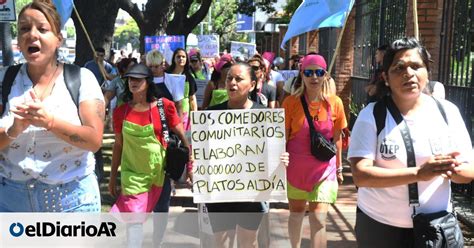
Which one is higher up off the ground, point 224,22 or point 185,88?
point 224,22

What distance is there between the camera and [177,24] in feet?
68.3

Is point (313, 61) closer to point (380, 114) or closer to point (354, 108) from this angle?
point (380, 114)

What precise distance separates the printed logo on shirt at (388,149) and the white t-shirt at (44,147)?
1.45m

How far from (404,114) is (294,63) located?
1053cm

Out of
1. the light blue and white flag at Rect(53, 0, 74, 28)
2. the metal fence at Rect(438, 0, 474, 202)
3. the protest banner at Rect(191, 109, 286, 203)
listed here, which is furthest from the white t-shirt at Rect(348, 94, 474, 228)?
the light blue and white flag at Rect(53, 0, 74, 28)

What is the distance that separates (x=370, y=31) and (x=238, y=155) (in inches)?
380

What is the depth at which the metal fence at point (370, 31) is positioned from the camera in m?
10.0

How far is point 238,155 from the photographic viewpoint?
4434 millimetres

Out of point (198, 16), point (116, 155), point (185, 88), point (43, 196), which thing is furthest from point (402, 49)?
point (198, 16)

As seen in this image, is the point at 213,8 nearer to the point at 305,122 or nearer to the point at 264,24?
the point at 264,24

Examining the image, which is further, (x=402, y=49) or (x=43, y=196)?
(x=402, y=49)

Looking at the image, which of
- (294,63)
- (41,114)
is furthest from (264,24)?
(41,114)

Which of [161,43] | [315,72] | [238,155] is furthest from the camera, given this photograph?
[161,43]

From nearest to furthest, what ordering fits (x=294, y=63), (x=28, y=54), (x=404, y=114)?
(x=28, y=54)
(x=404, y=114)
(x=294, y=63)
